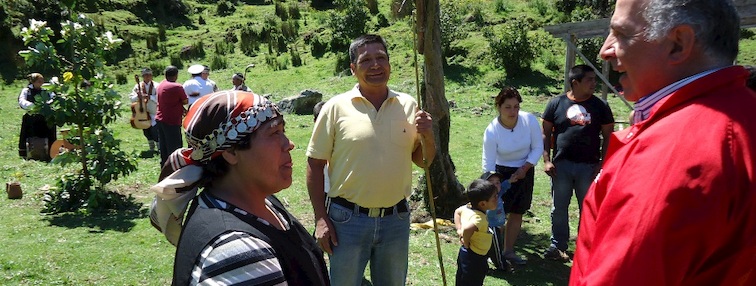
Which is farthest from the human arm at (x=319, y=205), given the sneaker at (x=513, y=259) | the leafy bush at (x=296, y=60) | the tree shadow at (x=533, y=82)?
the leafy bush at (x=296, y=60)

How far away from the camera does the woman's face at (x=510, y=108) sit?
17.4ft

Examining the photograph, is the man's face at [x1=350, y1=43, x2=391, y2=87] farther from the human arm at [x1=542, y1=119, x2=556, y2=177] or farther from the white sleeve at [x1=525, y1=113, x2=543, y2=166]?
the human arm at [x1=542, y1=119, x2=556, y2=177]

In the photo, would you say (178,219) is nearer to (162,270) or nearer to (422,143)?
(422,143)

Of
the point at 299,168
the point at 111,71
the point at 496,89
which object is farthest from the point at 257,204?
the point at 111,71

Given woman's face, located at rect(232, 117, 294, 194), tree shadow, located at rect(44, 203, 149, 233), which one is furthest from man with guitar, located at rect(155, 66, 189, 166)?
woman's face, located at rect(232, 117, 294, 194)

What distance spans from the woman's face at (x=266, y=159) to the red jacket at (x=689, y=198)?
105 centimetres

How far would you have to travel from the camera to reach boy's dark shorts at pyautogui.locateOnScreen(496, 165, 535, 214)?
5.55 metres

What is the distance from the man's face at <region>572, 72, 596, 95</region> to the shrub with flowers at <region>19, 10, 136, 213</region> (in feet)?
17.2

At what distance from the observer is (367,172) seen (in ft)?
11.5

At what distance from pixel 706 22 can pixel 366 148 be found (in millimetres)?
2132

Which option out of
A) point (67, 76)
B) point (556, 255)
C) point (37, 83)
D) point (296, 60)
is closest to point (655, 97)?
point (556, 255)

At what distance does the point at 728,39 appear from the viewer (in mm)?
1653

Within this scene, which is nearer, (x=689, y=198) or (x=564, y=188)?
(x=689, y=198)

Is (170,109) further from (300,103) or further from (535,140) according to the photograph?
(535,140)
